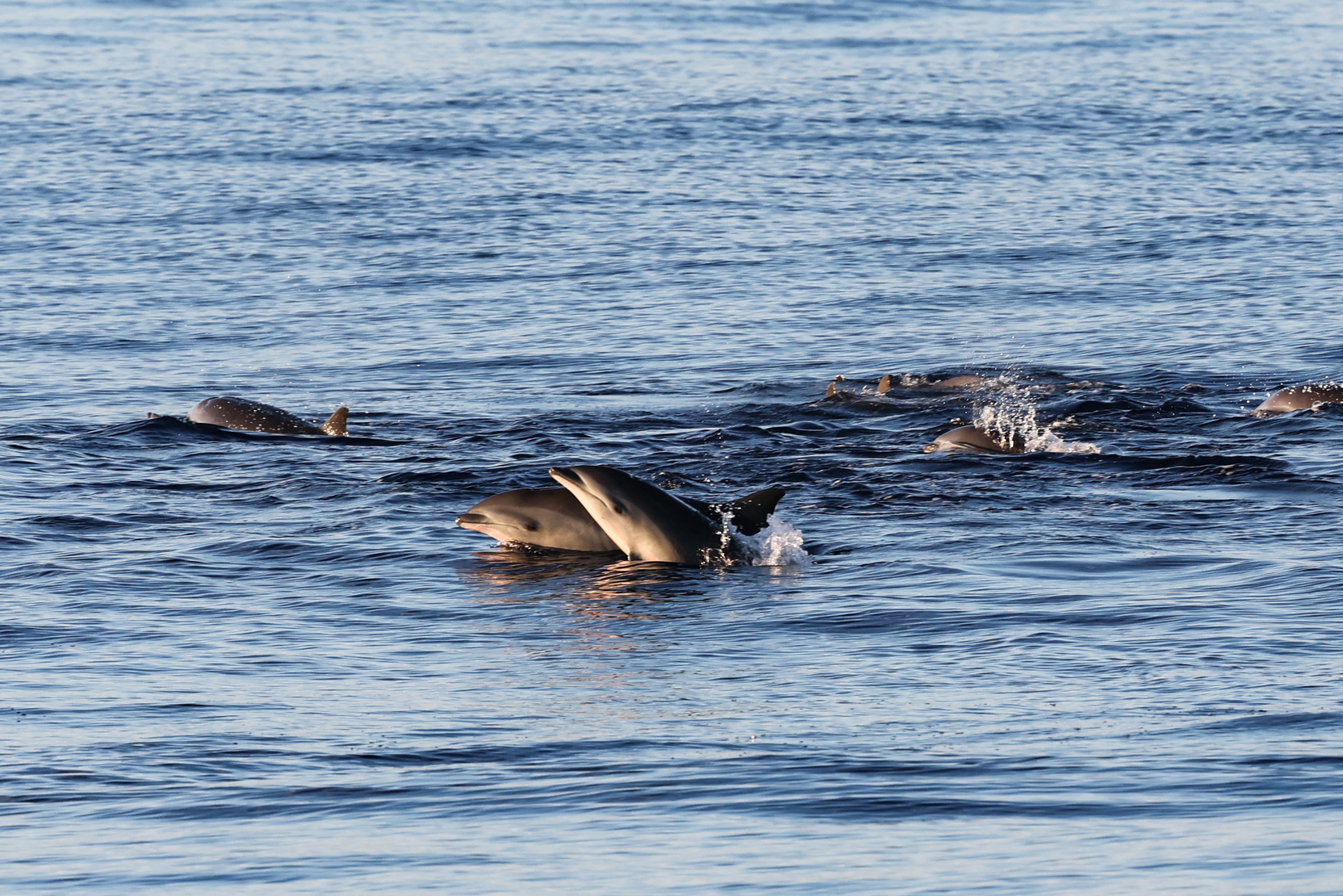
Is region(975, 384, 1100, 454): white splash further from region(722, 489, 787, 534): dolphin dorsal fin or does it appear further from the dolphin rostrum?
region(722, 489, 787, 534): dolphin dorsal fin

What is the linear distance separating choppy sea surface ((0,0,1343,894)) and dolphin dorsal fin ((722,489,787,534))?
0.78 ft

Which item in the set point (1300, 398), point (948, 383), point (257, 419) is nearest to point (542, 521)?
point (257, 419)

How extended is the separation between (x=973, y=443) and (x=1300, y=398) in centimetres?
348

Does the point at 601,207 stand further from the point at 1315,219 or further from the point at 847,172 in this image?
the point at 1315,219

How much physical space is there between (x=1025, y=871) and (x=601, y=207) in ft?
79.5

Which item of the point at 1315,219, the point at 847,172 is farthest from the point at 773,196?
the point at 1315,219

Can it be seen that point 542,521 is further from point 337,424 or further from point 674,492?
point 337,424

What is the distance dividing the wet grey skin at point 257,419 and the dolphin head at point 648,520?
473 cm

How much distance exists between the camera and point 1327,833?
8.55 metres

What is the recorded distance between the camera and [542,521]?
14773mm

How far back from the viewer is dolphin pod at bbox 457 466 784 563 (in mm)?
14203

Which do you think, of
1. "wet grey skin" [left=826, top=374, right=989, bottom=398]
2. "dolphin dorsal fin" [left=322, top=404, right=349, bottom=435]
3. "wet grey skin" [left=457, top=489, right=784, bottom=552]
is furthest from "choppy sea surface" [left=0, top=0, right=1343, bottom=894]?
"dolphin dorsal fin" [left=322, top=404, right=349, bottom=435]

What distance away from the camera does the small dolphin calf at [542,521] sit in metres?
14.7

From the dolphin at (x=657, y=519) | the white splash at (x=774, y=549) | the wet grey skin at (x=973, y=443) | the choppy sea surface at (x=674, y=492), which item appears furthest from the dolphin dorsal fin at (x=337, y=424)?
the white splash at (x=774, y=549)
